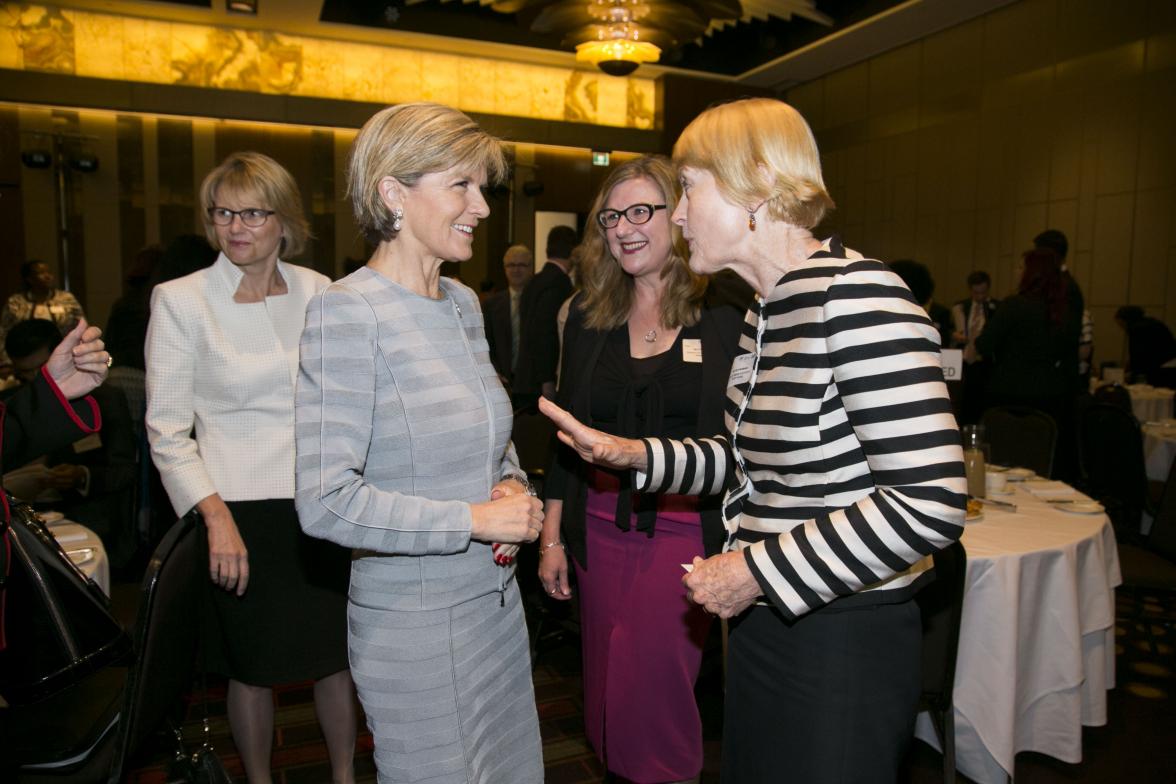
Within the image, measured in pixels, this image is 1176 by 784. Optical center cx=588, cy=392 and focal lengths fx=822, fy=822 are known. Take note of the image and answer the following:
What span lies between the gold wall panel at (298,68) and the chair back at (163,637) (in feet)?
30.7

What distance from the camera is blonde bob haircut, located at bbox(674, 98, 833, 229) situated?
4.51 ft

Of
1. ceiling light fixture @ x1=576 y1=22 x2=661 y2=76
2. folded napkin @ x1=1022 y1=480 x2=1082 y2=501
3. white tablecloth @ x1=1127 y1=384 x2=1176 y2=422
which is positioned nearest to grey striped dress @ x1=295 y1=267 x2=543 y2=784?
folded napkin @ x1=1022 y1=480 x2=1082 y2=501

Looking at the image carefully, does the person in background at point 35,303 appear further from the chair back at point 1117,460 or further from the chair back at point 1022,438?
the chair back at point 1117,460

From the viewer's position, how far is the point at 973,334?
8.41 metres

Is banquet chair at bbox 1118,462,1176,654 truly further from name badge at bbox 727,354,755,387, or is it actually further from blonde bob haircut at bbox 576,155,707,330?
name badge at bbox 727,354,755,387

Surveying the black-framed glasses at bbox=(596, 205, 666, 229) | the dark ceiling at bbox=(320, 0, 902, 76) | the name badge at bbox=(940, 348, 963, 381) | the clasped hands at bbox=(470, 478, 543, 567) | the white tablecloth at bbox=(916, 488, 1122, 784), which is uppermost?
the dark ceiling at bbox=(320, 0, 902, 76)

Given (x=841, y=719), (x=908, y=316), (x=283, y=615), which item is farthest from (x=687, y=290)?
(x=283, y=615)

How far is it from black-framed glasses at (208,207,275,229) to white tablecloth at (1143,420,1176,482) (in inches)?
185

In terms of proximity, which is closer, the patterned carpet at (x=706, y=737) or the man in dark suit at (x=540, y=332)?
the patterned carpet at (x=706, y=737)

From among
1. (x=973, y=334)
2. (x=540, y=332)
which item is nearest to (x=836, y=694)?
(x=540, y=332)

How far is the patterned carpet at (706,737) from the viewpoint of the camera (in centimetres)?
282

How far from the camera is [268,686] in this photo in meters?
2.21

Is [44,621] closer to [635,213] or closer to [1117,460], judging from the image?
[635,213]

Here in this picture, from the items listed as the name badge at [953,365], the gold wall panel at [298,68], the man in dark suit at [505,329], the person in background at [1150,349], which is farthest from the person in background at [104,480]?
the gold wall panel at [298,68]
